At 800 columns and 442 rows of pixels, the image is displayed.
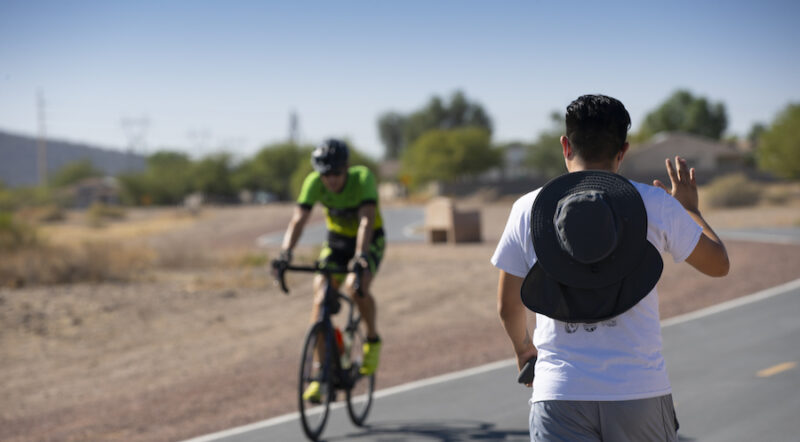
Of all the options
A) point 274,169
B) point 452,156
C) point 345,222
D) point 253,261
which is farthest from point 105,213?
point 345,222

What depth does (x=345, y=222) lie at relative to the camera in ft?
22.0

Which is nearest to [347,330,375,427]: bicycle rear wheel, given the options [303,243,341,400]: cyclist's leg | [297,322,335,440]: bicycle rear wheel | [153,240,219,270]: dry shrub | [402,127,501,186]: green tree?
[297,322,335,440]: bicycle rear wheel

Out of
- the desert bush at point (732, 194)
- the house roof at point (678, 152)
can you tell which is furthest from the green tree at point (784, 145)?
the house roof at point (678, 152)

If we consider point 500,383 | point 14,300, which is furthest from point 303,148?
point 500,383

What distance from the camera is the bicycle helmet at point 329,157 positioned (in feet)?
20.1

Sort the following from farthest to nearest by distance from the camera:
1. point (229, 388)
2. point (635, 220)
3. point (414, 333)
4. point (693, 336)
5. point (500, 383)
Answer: point (414, 333) → point (693, 336) → point (229, 388) → point (500, 383) → point (635, 220)

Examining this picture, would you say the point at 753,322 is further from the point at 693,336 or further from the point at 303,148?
the point at 303,148

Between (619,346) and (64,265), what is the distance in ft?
50.4

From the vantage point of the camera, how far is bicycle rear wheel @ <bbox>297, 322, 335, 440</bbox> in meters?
5.84

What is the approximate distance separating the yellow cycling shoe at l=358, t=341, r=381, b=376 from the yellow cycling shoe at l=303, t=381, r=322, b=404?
0.74 m

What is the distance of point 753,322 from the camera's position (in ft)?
33.4

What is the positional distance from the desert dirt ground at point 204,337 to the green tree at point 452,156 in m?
63.4

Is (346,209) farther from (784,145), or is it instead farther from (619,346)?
(784,145)

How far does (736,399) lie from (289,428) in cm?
371
